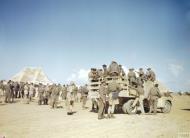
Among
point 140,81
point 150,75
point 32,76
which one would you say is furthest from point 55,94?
point 32,76

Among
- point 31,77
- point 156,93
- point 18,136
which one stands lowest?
point 18,136

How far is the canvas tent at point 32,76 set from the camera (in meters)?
70.3

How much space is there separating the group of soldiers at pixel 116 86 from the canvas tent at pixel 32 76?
182 ft

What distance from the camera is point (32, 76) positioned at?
71.6 m

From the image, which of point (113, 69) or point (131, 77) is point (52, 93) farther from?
point (131, 77)

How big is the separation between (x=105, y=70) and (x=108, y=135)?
7.27 metres

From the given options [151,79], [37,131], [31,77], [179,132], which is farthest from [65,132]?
[31,77]

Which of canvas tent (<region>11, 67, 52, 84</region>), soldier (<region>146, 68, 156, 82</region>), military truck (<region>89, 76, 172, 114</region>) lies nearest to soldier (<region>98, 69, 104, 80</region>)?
military truck (<region>89, 76, 172, 114</region>)

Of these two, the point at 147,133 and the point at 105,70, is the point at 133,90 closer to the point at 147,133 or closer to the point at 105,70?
the point at 105,70

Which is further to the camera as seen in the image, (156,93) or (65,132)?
(156,93)

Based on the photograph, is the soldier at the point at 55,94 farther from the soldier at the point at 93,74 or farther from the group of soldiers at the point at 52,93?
the soldier at the point at 93,74

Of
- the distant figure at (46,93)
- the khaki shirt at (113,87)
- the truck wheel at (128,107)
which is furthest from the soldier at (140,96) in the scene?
the distant figure at (46,93)

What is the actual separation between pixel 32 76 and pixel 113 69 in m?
58.2

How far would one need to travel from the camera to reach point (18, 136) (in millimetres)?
10547
